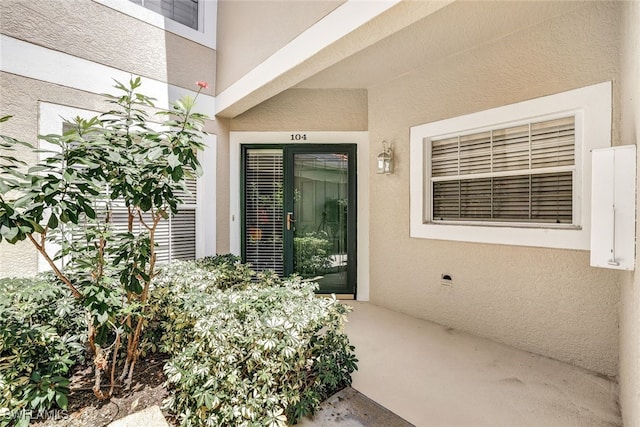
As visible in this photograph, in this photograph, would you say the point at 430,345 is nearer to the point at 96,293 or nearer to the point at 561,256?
the point at 561,256

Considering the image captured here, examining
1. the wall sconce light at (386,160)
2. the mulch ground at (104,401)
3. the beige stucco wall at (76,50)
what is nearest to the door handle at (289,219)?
the wall sconce light at (386,160)

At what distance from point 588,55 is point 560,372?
3178 millimetres

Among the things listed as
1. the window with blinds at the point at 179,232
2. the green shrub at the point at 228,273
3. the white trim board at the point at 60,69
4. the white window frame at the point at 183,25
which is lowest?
the green shrub at the point at 228,273

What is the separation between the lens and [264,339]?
221cm

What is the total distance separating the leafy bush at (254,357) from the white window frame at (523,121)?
221 centimetres

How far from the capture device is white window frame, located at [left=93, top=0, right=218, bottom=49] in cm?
402

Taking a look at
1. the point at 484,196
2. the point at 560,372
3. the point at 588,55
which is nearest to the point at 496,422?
the point at 560,372

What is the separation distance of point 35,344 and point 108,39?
3.65m

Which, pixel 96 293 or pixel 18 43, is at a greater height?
pixel 18 43

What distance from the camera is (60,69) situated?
3.54 meters

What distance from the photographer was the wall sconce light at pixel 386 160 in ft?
15.5

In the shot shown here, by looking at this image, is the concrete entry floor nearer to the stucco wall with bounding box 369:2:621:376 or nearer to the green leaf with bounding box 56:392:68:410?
the stucco wall with bounding box 369:2:621:376

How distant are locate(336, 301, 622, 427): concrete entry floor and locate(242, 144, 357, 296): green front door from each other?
5.50ft

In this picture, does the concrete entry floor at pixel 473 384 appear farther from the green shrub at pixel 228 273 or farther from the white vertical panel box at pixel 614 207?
the green shrub at pixel 228 273
